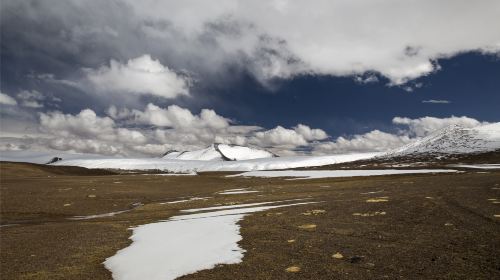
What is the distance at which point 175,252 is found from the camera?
18328 mm

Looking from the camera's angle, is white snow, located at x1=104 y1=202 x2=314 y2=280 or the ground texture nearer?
the ground texture

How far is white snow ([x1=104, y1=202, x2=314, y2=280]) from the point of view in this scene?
15.4 m

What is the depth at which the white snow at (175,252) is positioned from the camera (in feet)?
50.4

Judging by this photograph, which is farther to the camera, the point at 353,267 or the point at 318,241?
the point at 318,241

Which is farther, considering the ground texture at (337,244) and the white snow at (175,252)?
the white snow at (175,252)

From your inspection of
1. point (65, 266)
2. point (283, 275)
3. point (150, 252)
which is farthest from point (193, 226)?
point (283, 275)

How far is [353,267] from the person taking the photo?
46.6 ft

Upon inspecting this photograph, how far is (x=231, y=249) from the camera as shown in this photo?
721 inches

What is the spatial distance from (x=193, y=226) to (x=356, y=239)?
1139 cm

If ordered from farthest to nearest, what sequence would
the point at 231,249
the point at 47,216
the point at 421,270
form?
the point at 47,216 → the point at 231,249 → the point at 421,270

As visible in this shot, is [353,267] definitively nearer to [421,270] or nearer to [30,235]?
[421,270]

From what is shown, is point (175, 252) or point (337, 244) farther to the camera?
point (175, 252)

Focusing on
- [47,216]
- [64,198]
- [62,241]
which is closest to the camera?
[62,241]

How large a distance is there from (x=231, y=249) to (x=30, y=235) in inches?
639
